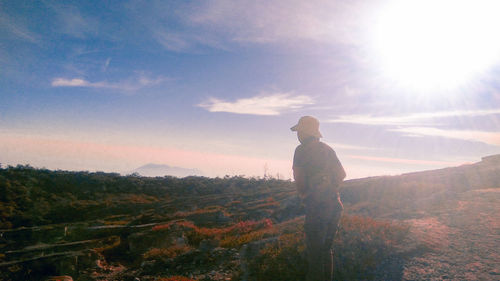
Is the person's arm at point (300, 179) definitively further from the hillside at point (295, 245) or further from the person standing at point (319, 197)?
the hillside at point (295, 245)

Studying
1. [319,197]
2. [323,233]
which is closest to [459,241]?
[323,233]

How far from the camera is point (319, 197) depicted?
14.9 feet

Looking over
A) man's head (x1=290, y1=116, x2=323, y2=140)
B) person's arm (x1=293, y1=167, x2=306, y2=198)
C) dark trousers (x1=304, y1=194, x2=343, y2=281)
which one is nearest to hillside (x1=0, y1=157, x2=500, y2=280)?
dark trousers (x1=304, y1=194, x2=343, y2=281)

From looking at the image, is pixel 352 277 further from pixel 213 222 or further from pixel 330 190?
pixel 213 222

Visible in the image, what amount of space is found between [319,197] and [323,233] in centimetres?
56

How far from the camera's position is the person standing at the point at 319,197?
14.9ft

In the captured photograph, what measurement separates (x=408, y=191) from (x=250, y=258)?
45.3 feet

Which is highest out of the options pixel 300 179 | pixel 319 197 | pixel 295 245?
pixel 300 179

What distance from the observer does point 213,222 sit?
22078 mm

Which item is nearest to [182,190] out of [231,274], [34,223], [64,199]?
[64,199]

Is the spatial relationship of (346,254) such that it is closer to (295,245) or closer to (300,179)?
(295,245)

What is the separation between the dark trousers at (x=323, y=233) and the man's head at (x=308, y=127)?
3.42 feet

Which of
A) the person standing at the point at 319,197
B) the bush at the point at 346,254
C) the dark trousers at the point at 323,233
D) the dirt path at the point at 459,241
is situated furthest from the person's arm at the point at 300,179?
the dirt path at the point at 459,241

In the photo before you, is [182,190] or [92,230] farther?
[182,190]
